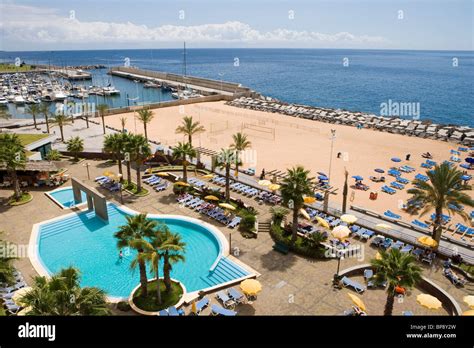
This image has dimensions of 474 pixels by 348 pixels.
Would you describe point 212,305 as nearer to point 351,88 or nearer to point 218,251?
point 218,251

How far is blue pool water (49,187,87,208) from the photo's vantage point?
119 ft

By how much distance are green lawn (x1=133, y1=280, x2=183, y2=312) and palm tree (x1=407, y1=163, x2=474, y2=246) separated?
1828 cm

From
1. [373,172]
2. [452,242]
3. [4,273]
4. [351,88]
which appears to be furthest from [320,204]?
[351,88]

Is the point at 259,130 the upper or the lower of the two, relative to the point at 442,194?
lower

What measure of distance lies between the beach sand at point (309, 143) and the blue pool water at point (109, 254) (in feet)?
52.8

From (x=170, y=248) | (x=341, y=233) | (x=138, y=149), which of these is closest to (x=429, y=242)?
(x=341, y=233)

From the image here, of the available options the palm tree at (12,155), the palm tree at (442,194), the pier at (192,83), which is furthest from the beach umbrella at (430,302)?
the pier at (192,83)

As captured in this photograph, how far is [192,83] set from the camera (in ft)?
427

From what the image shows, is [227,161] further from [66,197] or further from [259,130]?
[259,130]

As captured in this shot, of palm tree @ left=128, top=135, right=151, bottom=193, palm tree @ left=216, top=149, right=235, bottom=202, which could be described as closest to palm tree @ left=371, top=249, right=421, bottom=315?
palm tree @ left=216, top=149, right=235, bottom=202

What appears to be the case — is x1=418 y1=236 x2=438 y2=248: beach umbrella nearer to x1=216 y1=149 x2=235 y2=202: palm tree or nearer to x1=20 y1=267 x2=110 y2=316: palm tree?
x1=216 y1=149 x2=235 y2=202: palm tree

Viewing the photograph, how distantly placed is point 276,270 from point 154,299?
8708 mm

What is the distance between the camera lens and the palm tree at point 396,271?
1770 cm
